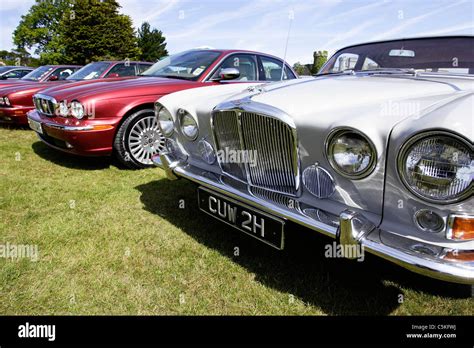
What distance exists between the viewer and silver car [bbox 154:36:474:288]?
53.0 inches

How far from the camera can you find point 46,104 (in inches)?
163

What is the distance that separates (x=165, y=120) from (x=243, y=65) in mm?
2334

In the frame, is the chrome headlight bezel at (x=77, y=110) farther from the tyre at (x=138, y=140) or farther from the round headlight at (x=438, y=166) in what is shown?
the round headlight at (x=438, y=166)

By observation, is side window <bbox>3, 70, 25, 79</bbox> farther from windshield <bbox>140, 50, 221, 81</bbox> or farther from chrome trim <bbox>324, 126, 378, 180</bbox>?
chrome trim <bbox>324, 126, 378, 180</bbox>

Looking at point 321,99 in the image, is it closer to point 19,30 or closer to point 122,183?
point 122,183

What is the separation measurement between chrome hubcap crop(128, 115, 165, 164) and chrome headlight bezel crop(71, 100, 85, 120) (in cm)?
58

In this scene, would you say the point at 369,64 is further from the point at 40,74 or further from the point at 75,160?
the point at 40,74

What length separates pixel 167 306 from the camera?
1.92 meters

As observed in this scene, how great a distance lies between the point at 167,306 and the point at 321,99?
1.54 metres

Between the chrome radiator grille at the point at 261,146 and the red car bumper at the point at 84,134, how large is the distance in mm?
1981

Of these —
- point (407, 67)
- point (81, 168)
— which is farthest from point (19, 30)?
point (407, 67)

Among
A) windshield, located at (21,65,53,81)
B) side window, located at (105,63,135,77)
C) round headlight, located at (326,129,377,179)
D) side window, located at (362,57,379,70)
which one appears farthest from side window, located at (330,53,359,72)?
windshield, located at (21,65,53,81)

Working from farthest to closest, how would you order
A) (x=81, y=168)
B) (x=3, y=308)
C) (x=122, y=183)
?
(x=81, y=168)
(x=122, y=183)
(x=3, y=308)
